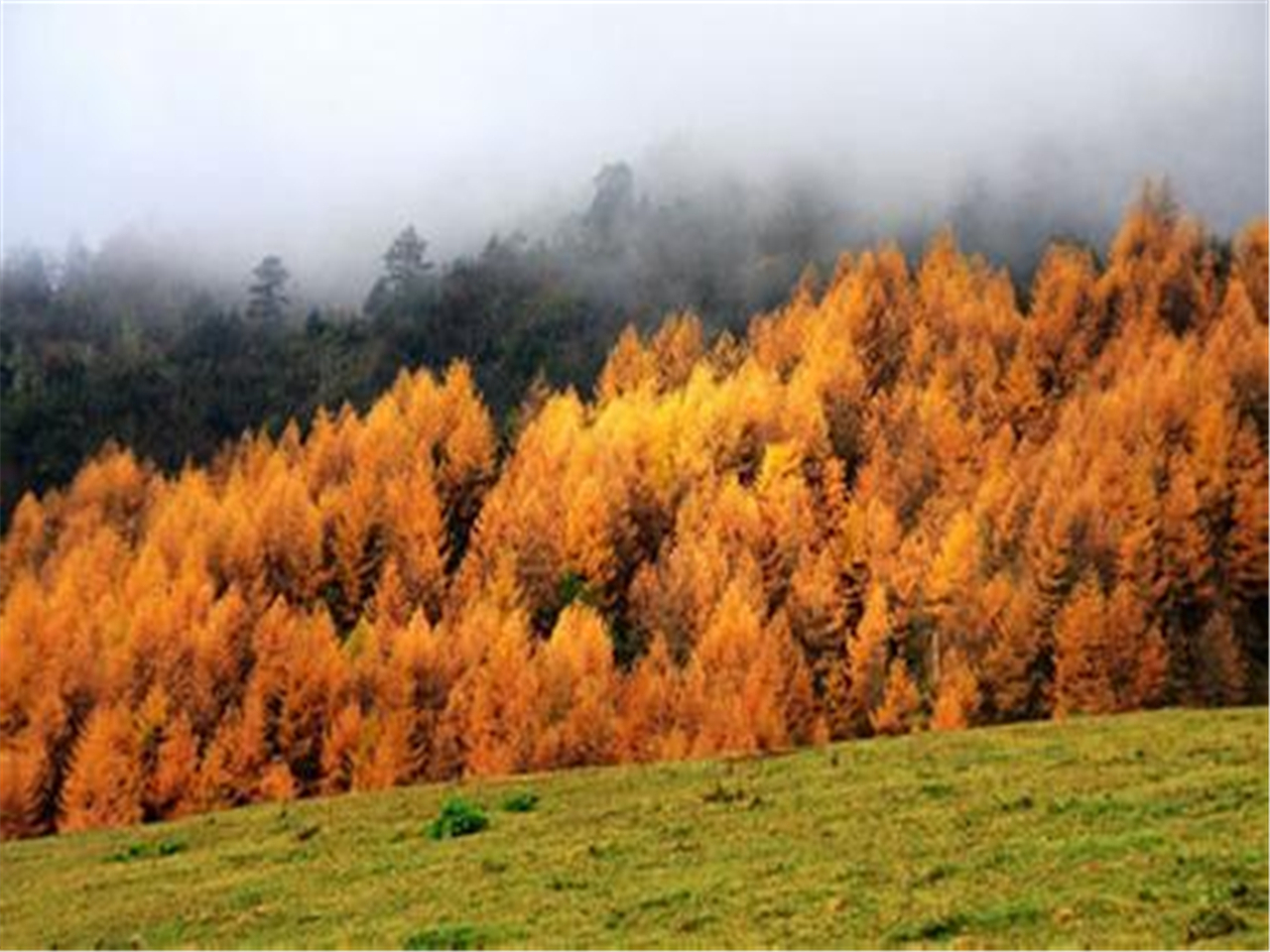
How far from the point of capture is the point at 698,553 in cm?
11606

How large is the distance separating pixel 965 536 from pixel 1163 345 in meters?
47.3

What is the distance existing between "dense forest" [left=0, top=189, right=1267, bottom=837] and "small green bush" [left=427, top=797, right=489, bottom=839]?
4680 centimetres

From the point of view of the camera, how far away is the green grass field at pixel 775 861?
22594mm

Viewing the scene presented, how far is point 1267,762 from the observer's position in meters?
31.7

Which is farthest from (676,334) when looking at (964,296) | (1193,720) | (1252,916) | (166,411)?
(1252,916)

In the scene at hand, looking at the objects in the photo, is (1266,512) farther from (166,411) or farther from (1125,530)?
(166,411)

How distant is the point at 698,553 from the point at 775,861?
8720cm

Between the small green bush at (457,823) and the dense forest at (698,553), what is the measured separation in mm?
46802

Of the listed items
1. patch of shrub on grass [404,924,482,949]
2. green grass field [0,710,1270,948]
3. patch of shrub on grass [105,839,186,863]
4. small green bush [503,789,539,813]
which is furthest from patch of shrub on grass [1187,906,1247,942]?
patch of shrub on grass [105,839,186,863]

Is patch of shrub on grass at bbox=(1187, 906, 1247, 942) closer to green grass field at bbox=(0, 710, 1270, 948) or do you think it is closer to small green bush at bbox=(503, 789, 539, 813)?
green grass field at bbox=(0, 710, 1270, 948)

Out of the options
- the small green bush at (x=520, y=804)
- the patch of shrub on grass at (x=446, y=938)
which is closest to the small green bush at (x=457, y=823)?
the small green bush at (x=520, y=804)

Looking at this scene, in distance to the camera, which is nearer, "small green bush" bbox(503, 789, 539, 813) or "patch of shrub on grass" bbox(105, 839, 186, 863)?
"small green bush" bbox(503, 789, 539, 813)

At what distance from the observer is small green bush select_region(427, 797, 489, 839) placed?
1511 inches

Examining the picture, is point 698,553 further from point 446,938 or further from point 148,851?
point 446,938
